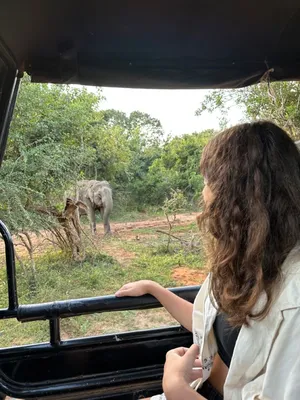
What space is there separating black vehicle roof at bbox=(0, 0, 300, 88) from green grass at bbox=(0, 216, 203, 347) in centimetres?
91

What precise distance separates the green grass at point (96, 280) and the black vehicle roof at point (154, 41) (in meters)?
0.91

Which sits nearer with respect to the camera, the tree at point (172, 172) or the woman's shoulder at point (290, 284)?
the woman's shoulder at point (290, 284)

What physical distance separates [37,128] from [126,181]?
2.38 ft

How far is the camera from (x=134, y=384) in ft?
3.94

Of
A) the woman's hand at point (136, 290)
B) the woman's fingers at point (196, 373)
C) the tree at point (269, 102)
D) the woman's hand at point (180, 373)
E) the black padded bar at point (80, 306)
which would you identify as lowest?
the woman's fingers at point (196, 373)

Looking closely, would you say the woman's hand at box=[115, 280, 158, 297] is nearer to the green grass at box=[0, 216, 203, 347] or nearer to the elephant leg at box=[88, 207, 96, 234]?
the green grass at box=[0, 216, 203, 347]

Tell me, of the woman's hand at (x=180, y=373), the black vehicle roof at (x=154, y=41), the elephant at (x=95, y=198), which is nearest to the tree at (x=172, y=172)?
the elephant at (x=95, y=198)

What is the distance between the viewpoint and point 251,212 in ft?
2.40

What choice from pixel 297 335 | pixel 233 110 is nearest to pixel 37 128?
pixel 233 110

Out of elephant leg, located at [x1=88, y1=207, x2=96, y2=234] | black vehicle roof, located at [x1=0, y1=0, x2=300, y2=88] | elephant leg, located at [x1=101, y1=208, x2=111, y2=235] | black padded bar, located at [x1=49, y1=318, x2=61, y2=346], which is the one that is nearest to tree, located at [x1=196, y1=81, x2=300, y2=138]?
black vehicle roof, located at [x1=0, y1=0, x2=300, y2=88]

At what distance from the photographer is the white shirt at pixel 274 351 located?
62cm

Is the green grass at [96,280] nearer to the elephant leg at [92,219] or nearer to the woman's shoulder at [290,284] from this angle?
the elephant leg at [92,219]

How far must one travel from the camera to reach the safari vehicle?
40.8 inches

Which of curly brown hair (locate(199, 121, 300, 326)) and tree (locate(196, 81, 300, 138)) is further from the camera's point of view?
Answer: tree (locate(196, 81, 300, 138))
